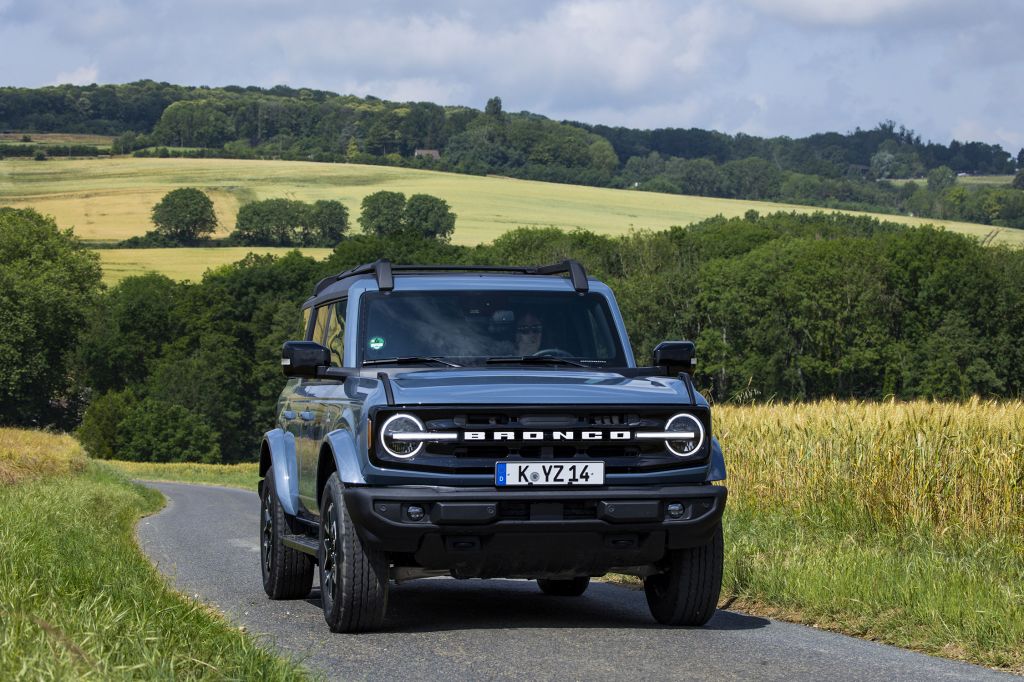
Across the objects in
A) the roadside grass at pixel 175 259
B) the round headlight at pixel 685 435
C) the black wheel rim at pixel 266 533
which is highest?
the round headlight at pixel 685 435

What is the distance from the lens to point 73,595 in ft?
23.1

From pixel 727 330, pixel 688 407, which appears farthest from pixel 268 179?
pixel 688 407

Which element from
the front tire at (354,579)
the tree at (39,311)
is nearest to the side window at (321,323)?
the front tire at (354,579)

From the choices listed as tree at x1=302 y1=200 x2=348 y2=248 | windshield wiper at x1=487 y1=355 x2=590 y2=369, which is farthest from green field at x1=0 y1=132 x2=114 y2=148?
windshield wiper at x1=487 y1=355 x2=590 y2=369

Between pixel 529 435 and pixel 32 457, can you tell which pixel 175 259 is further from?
pixel 529 435

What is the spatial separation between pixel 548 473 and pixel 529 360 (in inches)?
60.3

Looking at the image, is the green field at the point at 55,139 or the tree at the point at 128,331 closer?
the tree at the point at 128,331

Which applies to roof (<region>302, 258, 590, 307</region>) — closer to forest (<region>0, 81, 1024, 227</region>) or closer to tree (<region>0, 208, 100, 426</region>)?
tree (<region>0, 208, 100, 426</region>)

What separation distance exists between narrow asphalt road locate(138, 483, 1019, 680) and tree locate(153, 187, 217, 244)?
110 metres

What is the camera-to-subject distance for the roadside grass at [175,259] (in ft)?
370

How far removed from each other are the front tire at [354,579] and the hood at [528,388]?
2.46 feet

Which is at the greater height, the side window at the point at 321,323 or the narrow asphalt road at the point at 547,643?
the side window at the point at 321,323

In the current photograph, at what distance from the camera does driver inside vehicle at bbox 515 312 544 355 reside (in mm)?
9477

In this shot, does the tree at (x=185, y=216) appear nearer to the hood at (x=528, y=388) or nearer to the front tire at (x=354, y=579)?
the hood at (x=528, y=388)
